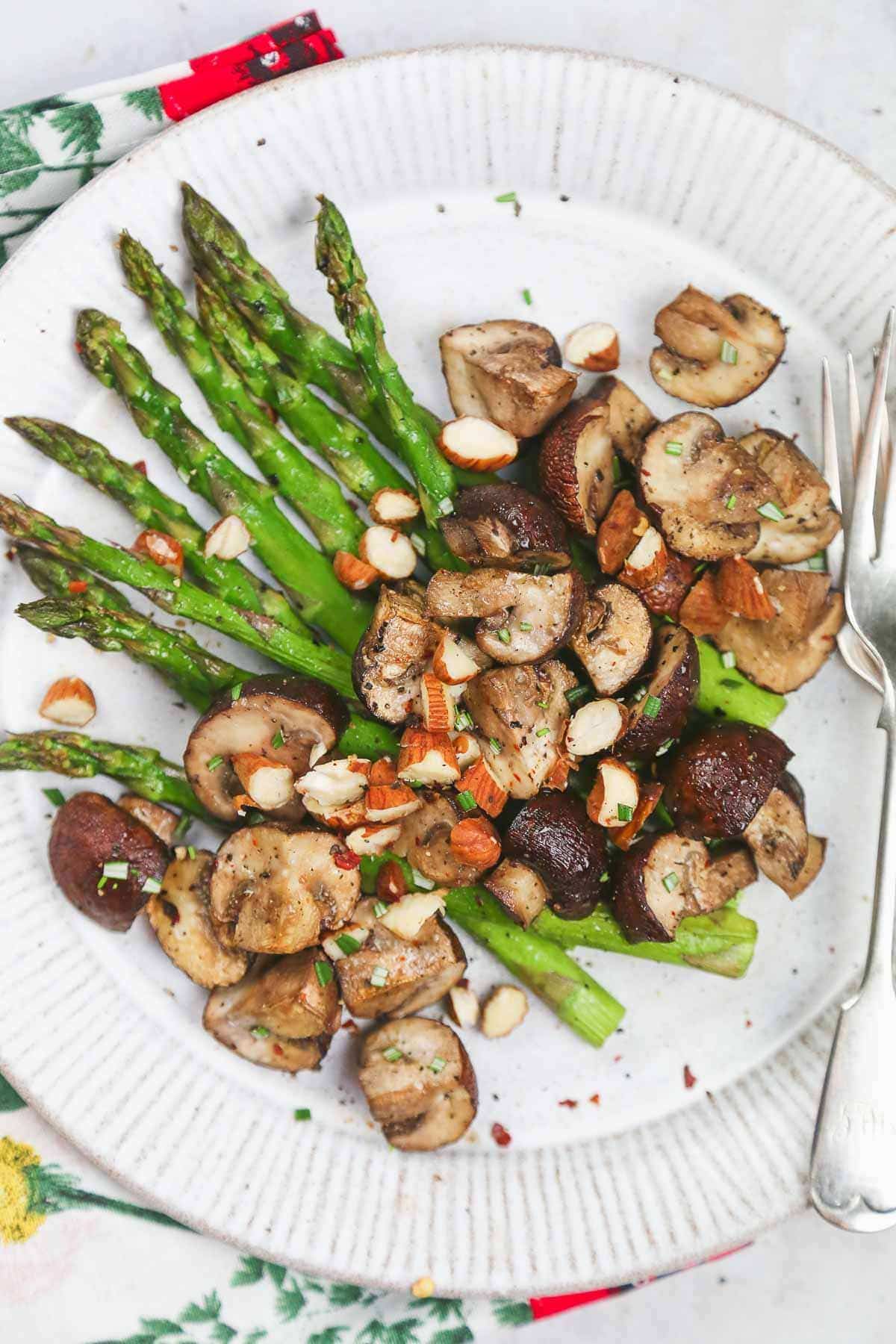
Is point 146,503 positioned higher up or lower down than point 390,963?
higher up

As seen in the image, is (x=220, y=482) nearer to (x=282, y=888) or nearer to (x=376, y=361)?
Result: (x=376, y=361)

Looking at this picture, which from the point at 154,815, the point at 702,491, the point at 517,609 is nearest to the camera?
the point at 517,609

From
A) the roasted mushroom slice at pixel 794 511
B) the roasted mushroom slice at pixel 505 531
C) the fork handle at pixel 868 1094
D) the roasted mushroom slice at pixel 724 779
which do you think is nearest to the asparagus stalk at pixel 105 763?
the roasted mushroom slice at pixel 505 531

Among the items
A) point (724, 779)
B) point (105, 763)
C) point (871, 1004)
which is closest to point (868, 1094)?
point (871, 1004)

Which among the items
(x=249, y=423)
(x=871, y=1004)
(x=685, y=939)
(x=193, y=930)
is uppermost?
(x=249, y=423)

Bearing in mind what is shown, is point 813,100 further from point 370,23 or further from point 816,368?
point 370,23

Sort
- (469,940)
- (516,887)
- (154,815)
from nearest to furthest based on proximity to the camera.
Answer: (516,887) → (154,815) → (469,940)

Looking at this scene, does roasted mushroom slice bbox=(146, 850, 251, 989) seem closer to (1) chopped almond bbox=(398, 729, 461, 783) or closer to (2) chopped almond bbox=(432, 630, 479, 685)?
(1) chopped almond bbox=(398, 729, 461, 783)

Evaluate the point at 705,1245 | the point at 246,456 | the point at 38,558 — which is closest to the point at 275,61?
the point at 246,456

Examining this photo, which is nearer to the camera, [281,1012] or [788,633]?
[281,1012]
